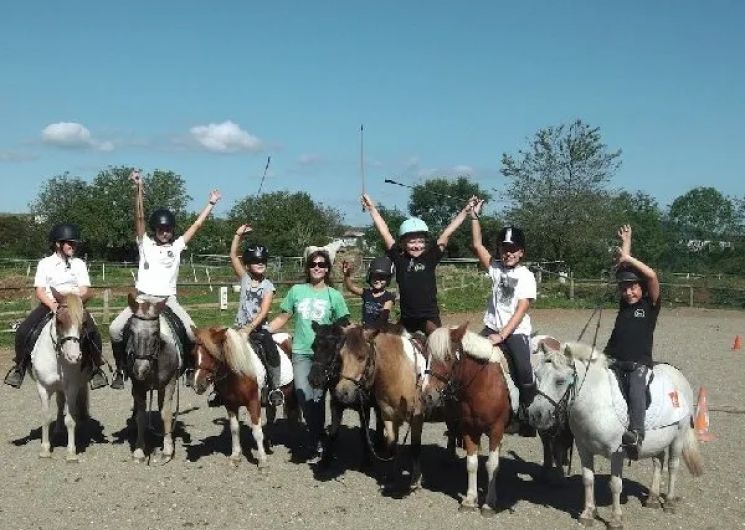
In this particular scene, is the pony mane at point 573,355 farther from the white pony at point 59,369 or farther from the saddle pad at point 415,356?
the white pony at point 59,369

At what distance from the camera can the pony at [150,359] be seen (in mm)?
6820

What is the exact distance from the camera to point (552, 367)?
18.9 ft

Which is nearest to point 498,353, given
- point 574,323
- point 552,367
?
point 552,367

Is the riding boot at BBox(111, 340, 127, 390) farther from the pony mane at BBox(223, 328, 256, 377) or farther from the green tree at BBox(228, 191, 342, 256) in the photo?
the green tree at BBox(228, 191, 342, 256)

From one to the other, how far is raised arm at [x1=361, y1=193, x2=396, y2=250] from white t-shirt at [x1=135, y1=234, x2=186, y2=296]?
2090mm

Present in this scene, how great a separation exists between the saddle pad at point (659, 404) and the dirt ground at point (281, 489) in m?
0.92

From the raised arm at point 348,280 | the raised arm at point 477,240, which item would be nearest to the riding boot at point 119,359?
the raised arm at point 348,280

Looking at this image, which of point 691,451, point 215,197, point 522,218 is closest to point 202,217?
point 215,197

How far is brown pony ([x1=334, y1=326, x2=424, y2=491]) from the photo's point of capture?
5766 millimetres

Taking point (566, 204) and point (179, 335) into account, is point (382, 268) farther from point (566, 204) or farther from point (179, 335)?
point (566, 204)

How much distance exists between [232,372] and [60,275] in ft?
7.47

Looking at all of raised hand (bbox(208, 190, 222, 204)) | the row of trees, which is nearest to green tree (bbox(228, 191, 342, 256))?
the row of trees

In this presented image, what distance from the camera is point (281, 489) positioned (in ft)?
22.0

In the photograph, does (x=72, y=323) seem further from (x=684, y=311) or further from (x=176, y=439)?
(x=684, y=311)
